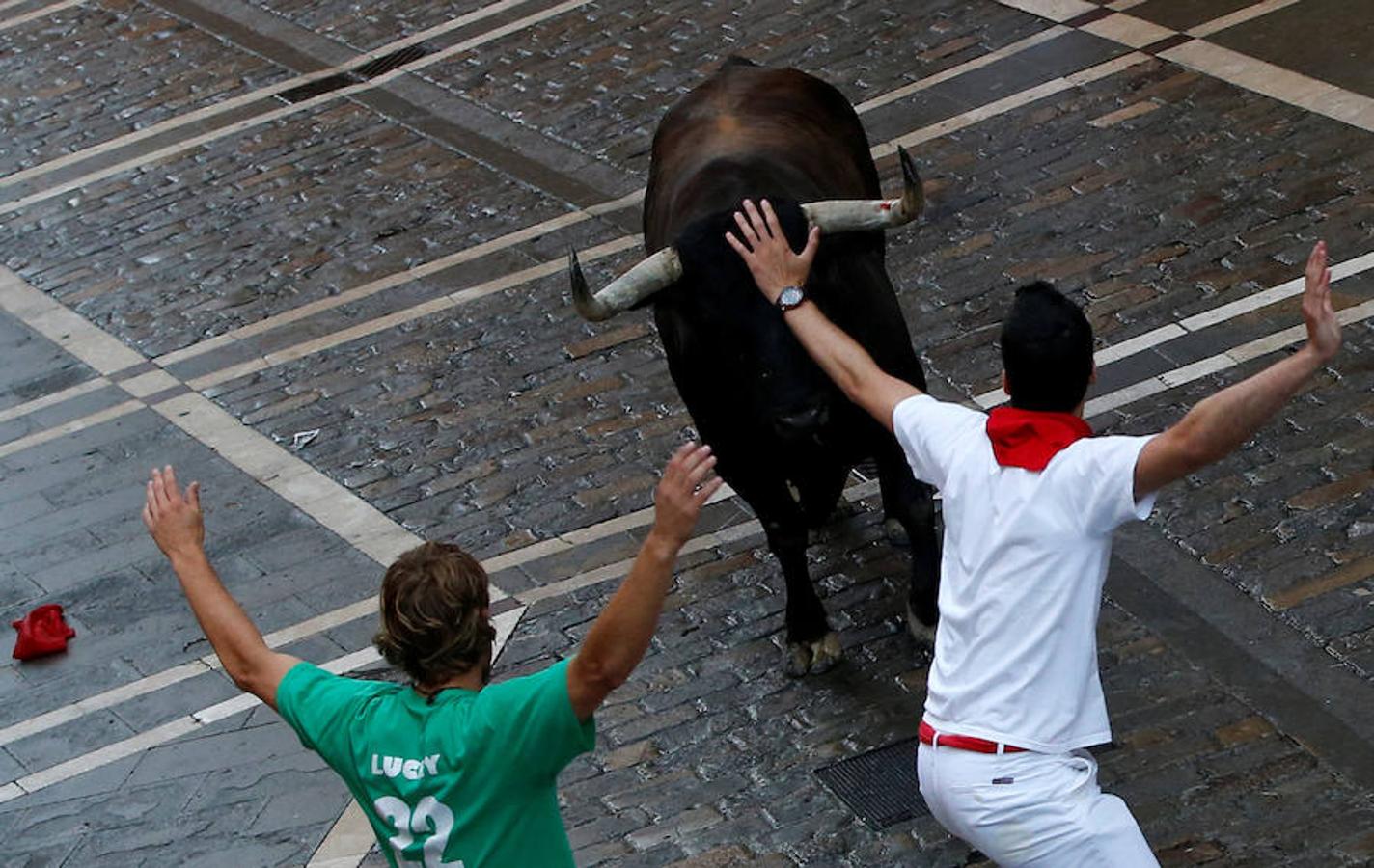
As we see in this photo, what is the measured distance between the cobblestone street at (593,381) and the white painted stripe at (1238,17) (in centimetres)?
5

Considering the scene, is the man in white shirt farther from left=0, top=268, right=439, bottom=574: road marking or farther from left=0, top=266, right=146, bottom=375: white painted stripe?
left=0, top=266, right=146, bottom=375: white painted stripe

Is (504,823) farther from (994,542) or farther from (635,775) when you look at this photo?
(635,775)

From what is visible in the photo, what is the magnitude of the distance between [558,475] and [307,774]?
2251mm

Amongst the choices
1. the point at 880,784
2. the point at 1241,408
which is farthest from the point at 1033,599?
the point at 880,784

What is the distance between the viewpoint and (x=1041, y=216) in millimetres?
11570

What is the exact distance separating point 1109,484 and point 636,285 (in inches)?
120

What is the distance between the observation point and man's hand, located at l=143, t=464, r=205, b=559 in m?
5.16

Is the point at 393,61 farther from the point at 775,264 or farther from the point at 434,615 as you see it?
the point at 434,615

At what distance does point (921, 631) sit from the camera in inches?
333

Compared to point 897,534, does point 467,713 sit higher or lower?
higher

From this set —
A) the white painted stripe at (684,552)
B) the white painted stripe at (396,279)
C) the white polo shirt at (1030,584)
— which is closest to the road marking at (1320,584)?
the white painted stripe at (684,552)

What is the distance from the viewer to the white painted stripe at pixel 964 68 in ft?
43.4

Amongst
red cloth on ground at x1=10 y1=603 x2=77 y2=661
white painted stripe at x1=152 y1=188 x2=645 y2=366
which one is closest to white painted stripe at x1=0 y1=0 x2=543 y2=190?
white painted stripe at x1=152 y1=188 x2=645 y2=366

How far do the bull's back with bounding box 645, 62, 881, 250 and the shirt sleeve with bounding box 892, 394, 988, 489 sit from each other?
267 cm
